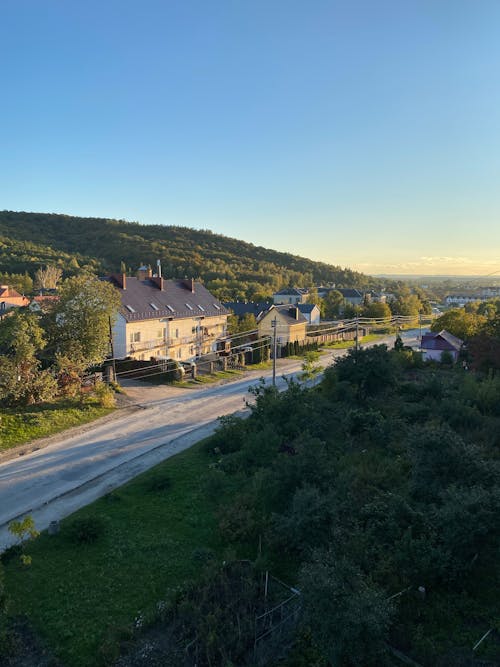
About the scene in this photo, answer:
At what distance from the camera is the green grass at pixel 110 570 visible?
30.1ft

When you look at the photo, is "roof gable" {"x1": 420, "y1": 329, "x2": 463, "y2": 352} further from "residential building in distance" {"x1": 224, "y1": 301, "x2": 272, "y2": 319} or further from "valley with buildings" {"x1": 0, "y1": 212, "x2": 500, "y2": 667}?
"residential building in distance" {"x1": 224, "y1": 301, "x2": 272, "y2": 319}

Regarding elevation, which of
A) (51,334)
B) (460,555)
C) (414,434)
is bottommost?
(460,555)

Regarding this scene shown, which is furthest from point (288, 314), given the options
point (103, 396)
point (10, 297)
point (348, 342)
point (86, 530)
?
point (86, 530)

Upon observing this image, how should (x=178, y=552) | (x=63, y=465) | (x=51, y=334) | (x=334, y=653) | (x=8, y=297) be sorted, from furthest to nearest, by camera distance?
(x=8, y=297), (x=51, y=334), (x=63, y=465), (x=178, y=552), (x=334, y=653)

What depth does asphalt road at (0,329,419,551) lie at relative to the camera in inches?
598

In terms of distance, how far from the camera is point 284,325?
5091cm

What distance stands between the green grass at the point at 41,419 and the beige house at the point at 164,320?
36.9 ft

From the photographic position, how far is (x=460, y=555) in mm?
9539

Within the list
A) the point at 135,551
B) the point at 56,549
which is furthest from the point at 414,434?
the point at 56,549

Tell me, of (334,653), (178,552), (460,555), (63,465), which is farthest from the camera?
(63,465)

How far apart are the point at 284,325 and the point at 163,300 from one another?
48.5 feet

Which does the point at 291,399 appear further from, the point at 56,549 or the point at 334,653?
the point at 334,653

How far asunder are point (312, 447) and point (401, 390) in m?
15.6

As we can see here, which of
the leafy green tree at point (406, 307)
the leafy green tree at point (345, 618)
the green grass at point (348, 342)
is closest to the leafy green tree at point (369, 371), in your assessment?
the leafy green tree at point (345, 618)
